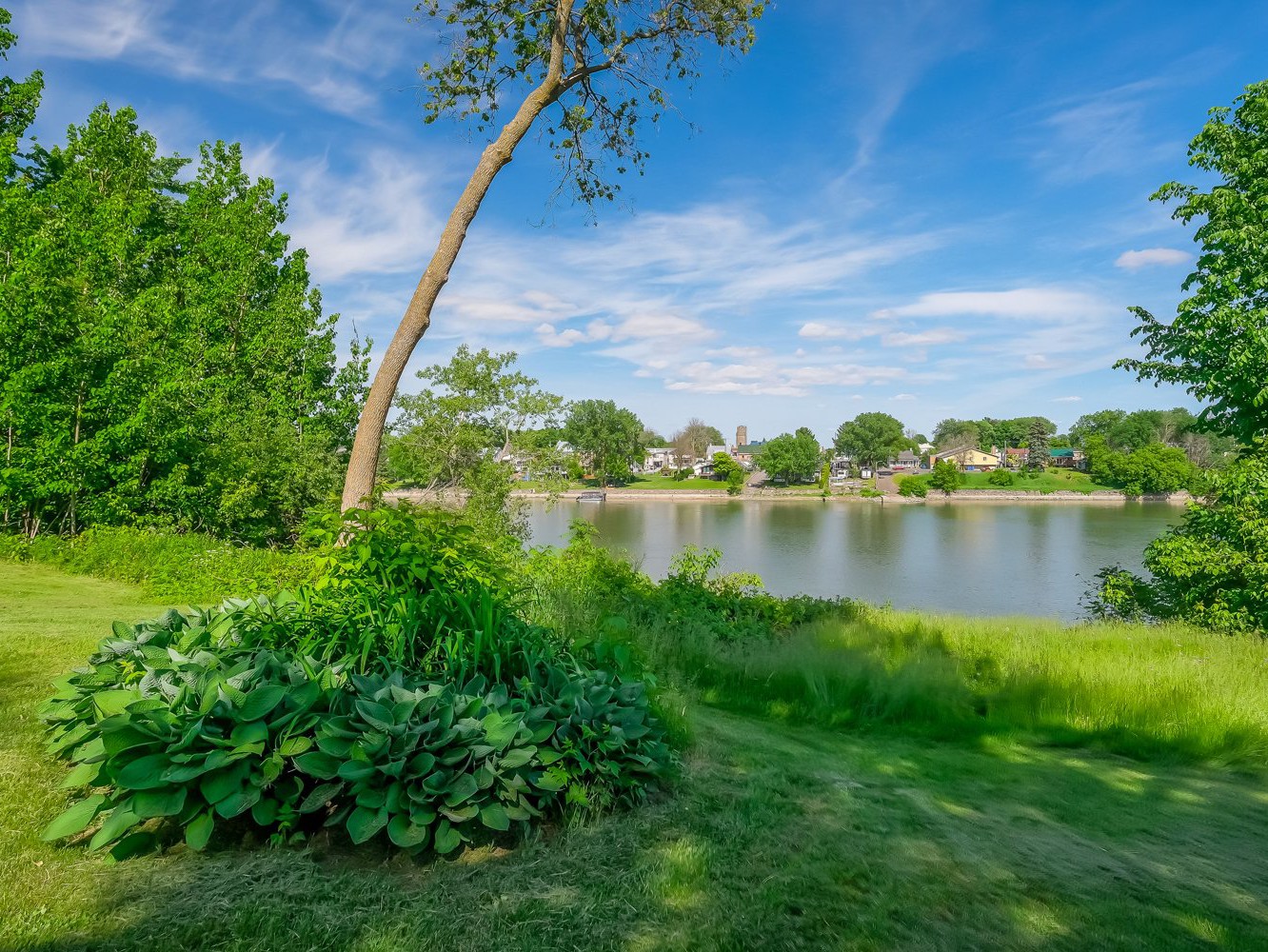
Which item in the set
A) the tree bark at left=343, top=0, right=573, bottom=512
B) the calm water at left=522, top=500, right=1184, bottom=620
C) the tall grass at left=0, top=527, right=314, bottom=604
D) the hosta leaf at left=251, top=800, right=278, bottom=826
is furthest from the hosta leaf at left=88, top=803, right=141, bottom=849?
the calm water at left=522, top=500, right=1184, bottom=620

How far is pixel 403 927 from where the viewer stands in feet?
6.81

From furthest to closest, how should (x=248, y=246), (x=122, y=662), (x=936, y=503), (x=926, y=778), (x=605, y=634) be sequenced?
(x=936, y=503)
(x=248, y=246)
(x=605, y=634)
(x=926, y=778)
(x=122, y=662)

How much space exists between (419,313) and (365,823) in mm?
4447

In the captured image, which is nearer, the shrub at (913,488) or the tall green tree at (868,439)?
the shrub at (913,488)

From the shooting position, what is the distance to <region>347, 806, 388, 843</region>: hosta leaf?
2.39 metres

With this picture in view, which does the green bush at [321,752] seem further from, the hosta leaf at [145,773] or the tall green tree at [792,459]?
the tall green tree at [792,459]

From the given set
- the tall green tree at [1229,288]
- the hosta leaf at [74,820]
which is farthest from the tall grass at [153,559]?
the tall green tree at [1229,288]

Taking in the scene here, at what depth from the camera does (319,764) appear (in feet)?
8.21

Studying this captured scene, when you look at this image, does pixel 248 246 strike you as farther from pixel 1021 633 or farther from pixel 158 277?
pixel 1021 633

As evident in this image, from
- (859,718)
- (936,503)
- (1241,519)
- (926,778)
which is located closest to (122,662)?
(926,778)

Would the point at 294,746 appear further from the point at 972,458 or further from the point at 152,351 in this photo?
the point at 972,458

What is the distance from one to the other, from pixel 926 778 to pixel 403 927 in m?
2.99

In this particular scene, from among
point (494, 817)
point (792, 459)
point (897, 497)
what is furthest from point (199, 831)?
point (792, 459)

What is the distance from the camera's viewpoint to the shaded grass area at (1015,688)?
5273 millimetres
